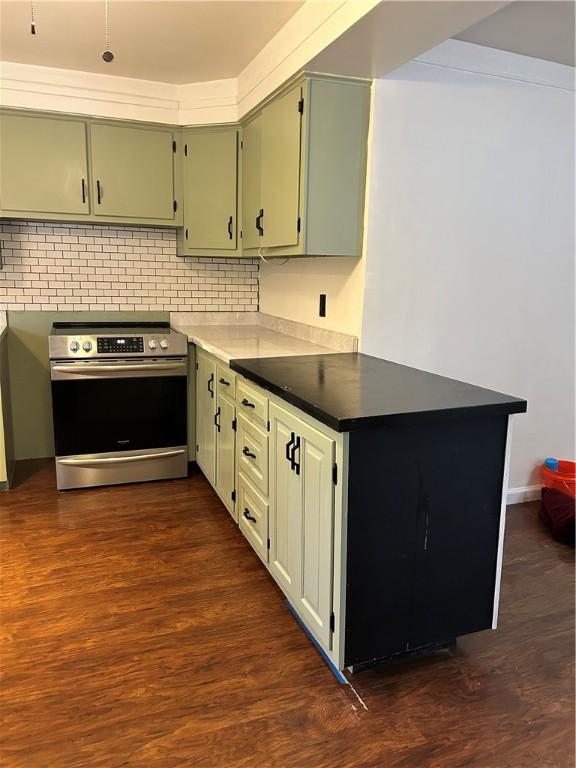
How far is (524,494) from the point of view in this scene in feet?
11.5

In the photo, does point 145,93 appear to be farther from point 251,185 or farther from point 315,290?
point 315,290

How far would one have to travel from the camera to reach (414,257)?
2.93 m

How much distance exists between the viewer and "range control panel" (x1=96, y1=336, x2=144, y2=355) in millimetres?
3414

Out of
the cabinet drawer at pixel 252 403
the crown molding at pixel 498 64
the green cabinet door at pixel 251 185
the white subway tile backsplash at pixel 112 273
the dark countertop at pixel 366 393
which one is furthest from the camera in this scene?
the white subway tile backsplash at pixel 112 273

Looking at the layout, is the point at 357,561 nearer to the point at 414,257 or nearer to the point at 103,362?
the point at 414,257

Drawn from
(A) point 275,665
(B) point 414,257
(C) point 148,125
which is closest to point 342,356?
(B) point 414,257

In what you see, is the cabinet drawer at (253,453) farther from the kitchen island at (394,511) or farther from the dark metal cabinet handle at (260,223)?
the dark metal cabinet handle at (260,223)

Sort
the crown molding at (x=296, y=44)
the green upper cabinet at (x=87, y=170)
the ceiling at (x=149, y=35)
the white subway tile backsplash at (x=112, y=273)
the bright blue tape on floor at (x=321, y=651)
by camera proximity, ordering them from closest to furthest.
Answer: the bright blue tape on floor at (x=321, y=651), the crown molding at (x=296, y=44), the ceiling at (x=149, y=35), the green upper cabinet at (x=87, y=170), the white subway tile backsplash at (x=112, y=273)

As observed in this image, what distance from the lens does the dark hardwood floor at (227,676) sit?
167 centimetres

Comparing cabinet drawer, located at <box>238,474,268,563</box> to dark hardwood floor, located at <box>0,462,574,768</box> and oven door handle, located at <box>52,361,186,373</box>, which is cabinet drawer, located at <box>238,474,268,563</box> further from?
oven door handle, located at <box>52,361,186,373</box>

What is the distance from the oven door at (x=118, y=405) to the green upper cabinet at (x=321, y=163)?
1.13 meters

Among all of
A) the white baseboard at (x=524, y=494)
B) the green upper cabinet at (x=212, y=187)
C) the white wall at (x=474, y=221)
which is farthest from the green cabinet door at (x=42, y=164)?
the white baseboard at (x=524, y=494)

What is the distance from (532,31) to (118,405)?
112 inches

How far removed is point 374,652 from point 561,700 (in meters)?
0.60
